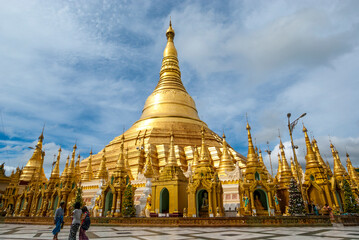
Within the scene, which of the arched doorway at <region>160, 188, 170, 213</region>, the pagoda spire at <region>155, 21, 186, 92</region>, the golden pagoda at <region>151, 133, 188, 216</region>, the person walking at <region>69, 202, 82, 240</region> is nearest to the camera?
the person walking at <region>69, 202, 82, 240</region>

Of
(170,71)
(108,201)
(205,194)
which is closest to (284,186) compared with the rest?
(205,194)

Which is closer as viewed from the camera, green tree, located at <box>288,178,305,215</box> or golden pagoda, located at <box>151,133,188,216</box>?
green tree, located at <box>288,178,305,215</box>

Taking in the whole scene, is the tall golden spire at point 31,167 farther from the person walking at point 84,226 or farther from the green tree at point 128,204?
the person walking at point 84,226

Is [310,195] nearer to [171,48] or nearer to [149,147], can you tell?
[149,147]

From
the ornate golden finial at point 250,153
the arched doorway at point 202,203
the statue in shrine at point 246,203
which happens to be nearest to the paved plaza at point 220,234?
the statue in shrine at point 246,203

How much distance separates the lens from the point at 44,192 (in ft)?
80.9

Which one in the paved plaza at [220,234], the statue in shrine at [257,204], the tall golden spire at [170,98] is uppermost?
the tall golden spire at [170,98]

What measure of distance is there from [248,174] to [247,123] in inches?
187

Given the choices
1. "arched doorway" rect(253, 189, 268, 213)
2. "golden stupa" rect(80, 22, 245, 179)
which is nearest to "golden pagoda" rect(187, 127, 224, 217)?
"arched doorway" rect(253, 189, 268, 213)

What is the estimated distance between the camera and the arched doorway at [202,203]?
52.9ft

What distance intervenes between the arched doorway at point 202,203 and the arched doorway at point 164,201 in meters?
2.71

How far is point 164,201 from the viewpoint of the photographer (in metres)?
18.2

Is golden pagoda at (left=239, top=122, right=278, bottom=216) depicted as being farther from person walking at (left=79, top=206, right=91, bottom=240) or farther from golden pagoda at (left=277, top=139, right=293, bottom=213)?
person walking at (left=79, top=206, right=91, bottom=240)

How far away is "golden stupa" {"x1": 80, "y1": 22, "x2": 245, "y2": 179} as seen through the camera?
28484mm
